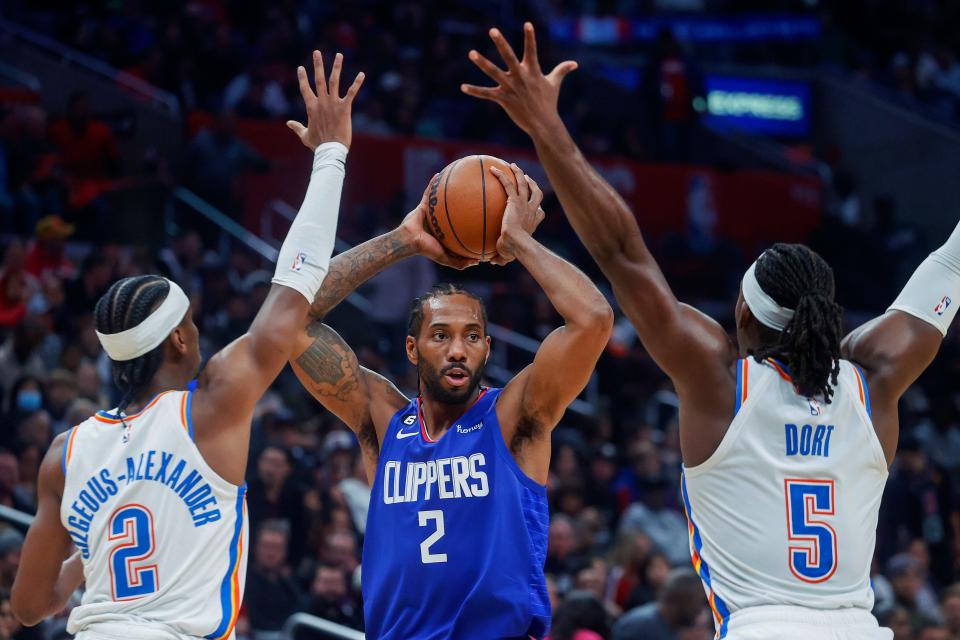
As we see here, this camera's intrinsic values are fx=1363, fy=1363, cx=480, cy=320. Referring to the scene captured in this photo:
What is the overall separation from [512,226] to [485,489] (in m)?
0.96

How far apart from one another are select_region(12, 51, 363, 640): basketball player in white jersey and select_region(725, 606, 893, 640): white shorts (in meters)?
1.59

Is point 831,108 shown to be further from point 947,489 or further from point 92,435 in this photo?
point 92,435

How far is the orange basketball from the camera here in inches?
199

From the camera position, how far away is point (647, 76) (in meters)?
18.6

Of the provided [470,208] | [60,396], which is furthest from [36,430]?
[470,208]

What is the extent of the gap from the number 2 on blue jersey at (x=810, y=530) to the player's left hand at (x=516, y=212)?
1351 mm

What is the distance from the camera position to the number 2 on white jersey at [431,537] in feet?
15.1

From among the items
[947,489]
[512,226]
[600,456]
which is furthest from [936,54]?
[512,226]

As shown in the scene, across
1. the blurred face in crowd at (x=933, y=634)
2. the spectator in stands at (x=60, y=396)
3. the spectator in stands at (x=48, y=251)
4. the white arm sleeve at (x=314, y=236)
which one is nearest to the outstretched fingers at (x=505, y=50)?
the white arm sleeve at (x=314, y=236)

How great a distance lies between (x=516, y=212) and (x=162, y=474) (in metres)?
1.62

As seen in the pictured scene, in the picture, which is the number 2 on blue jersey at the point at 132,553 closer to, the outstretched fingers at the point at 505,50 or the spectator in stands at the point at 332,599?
the outstretched fingers at the point at 505,50

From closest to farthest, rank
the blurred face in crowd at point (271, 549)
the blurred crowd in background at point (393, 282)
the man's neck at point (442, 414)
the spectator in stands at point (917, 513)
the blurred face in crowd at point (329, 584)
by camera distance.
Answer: the man's neck at point (442, 414) → the blurred face in crowd at point (329, 584) → the blurred face in crowd at point (271, 549) → the blurred crowd in background at point (393, 282) → the spectator in stands at point (917, 513)

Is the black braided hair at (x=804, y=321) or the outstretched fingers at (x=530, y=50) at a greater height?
the outstretched fingers at (x=530, y=50)

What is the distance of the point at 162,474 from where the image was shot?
13.9 feet
